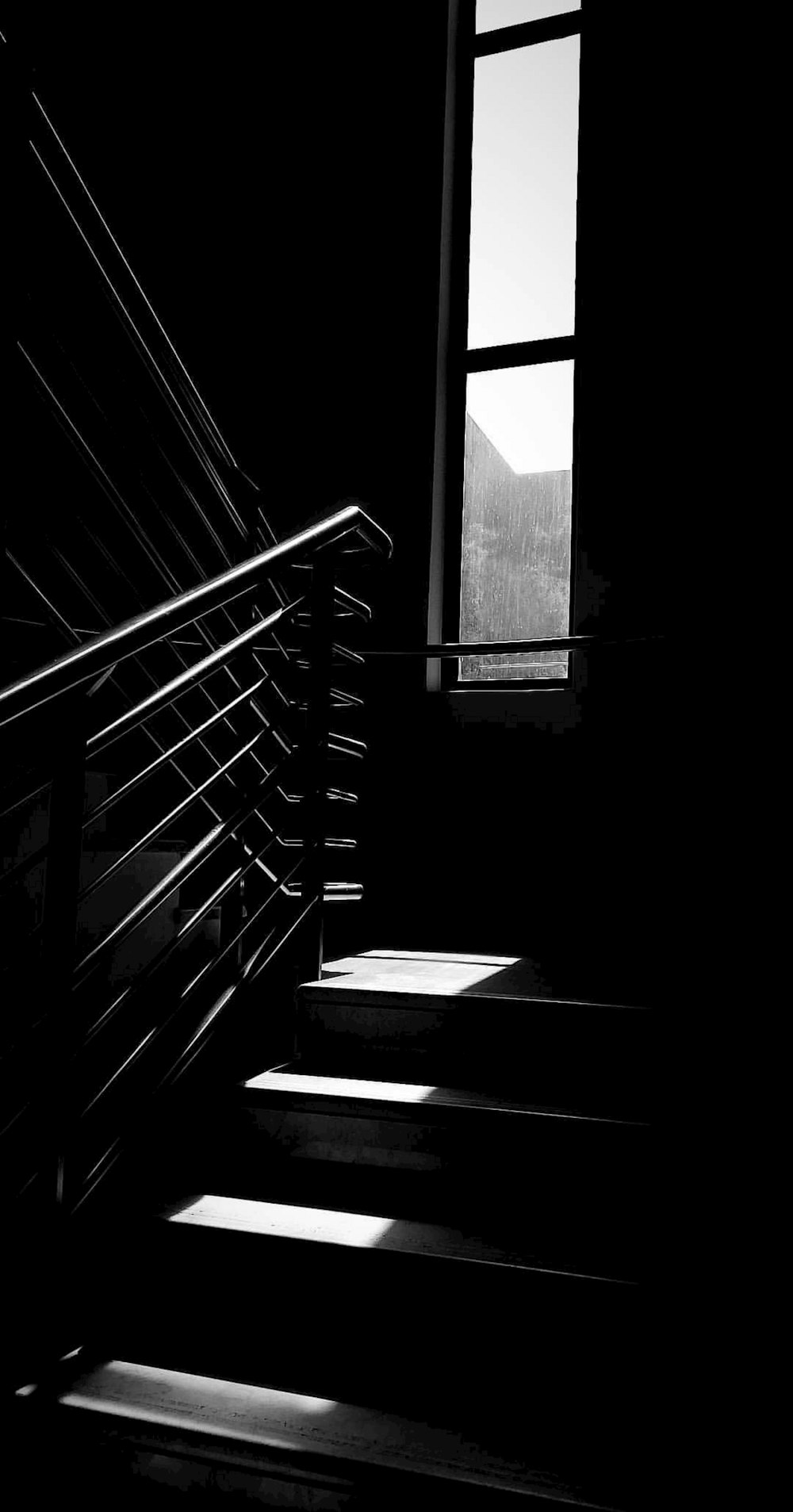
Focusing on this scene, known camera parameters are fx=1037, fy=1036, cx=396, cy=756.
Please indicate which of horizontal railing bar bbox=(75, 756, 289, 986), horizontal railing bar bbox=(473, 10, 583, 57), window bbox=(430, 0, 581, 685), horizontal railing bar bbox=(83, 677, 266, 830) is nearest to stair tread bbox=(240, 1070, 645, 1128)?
horizontal railing bar bbox=(75, 756, 289, 986)

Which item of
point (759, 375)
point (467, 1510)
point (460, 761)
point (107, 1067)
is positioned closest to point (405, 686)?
point (460, 761)

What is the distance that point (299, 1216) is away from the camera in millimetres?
1638

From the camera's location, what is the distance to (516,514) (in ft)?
13.2

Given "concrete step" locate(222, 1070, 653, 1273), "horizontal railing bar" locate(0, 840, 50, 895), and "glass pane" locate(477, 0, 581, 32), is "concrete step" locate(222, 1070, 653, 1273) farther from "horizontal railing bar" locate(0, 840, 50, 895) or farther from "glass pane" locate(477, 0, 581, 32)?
"glass pane" locate(477, 0, 581, 32)

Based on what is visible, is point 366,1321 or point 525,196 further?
point 525,196

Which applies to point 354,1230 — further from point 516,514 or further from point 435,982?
point 516,514

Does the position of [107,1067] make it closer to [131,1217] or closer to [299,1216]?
[131,1217]

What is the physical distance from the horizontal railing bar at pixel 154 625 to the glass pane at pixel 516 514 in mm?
1859

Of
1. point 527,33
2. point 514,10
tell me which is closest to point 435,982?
point 527,33

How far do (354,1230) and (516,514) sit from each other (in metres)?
3.01

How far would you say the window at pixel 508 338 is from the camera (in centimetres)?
397

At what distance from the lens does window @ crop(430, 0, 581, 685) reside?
3967 mm

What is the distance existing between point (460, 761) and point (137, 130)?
299cm

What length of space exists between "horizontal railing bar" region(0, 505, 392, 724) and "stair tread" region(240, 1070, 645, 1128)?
839 mm
